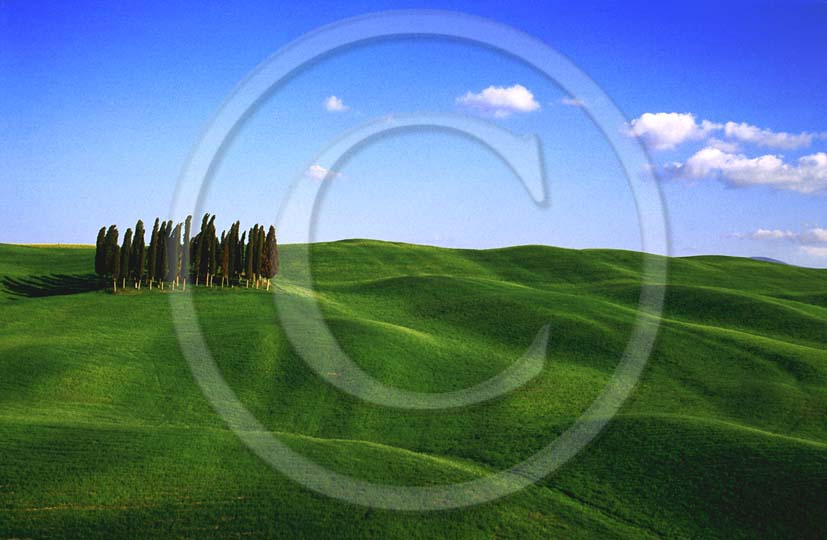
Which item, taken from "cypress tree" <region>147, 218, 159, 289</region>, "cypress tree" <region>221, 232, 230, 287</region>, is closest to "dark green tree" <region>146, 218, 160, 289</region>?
"cypress tree" <region>147, 218, 159, 289</region>

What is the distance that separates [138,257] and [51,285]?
13.1 meters

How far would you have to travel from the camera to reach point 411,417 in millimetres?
47438

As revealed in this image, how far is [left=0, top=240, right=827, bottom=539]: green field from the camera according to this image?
98.2ft

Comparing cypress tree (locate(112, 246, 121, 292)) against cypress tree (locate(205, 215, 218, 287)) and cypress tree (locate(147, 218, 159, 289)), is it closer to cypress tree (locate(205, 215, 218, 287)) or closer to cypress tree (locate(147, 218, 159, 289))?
cypress tree (locate(147, 218, 159, 289))

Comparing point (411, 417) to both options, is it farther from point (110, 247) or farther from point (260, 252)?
point (110, 247)

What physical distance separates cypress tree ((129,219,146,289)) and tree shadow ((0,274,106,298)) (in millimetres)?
4182

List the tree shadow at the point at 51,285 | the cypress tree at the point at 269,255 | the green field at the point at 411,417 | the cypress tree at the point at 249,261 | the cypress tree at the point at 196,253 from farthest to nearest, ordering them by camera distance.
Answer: the cypress tree at the point at 269,255 → the cypress tree at the point at 249,261 → the cypress tree at the point at 196,253 → the tree shadow at the point at 51,285 → the green field at the point at 411,417

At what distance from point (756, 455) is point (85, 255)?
339 feet

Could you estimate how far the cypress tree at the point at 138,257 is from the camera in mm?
80062

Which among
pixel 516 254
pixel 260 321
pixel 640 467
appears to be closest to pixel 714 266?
pixel 516 254

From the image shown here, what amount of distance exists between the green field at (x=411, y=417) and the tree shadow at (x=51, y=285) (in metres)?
0.46

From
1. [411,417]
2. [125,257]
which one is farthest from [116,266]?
[411,417]

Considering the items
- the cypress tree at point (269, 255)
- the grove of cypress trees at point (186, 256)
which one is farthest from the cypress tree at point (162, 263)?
the cypress tree at point (269, 255)

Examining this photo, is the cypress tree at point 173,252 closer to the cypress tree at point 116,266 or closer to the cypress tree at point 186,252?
the cypress tree at point 186,252
